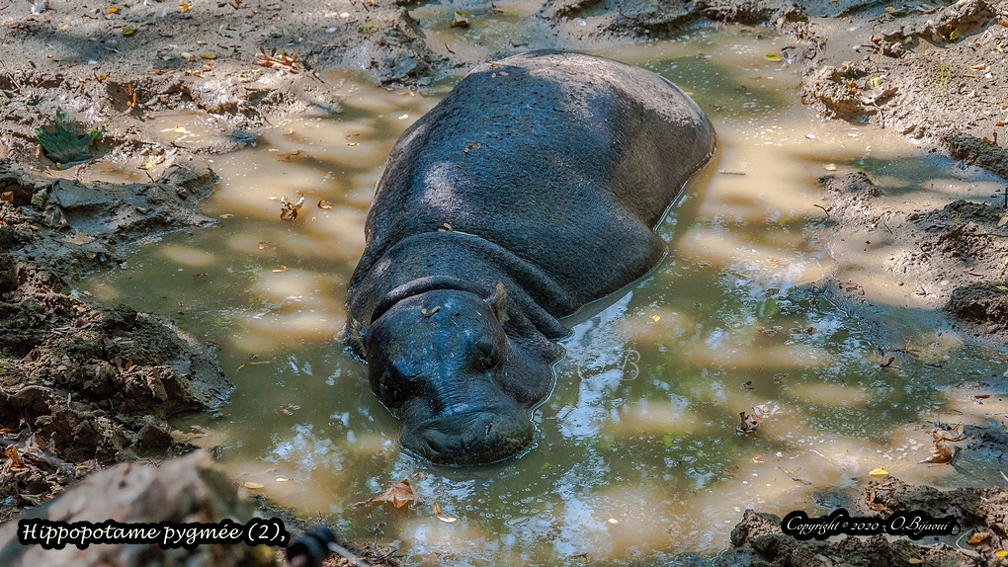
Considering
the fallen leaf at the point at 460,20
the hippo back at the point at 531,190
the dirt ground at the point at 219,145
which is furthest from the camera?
the fallen leaf at the point at 460,20

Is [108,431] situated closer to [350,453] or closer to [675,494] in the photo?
[350,453]

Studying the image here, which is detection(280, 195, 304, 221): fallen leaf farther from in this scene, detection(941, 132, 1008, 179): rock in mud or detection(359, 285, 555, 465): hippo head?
detection(941, 132, 1008, 179): rock in mud

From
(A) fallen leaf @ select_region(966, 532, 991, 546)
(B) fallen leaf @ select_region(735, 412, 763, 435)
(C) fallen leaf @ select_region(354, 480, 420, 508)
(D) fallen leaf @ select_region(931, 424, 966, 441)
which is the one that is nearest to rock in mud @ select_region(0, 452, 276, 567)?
(C) fallen leaf @ select_region(354, 480, 420, 508)

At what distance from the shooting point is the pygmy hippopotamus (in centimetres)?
482

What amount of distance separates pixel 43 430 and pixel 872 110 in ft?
21.5

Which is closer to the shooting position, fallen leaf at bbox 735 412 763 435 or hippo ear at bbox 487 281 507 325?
fallen leaf at bbox 735 412 763 435

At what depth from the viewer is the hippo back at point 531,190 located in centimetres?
577

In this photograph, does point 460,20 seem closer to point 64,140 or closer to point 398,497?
point 64,140

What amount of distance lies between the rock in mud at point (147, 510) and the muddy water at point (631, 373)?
228 cm

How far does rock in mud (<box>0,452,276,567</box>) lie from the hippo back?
371 centimetres

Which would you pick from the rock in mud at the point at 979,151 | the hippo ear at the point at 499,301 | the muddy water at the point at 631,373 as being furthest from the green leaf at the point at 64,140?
the rock in mud at the point at 979,151

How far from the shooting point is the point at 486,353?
4926mm

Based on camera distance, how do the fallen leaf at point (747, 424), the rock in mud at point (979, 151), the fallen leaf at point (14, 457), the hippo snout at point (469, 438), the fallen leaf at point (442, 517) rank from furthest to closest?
the rock in mud at point (979, 151) < the fallen leaf at point (747, 424) < the hippo snout at point (469, 438) < the fallen leaf at point (442, 517) < the fallen leaf at point (14, 457)

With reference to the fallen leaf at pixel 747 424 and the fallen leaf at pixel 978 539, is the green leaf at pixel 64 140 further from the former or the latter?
the fallen leaf at pixel 978 539
